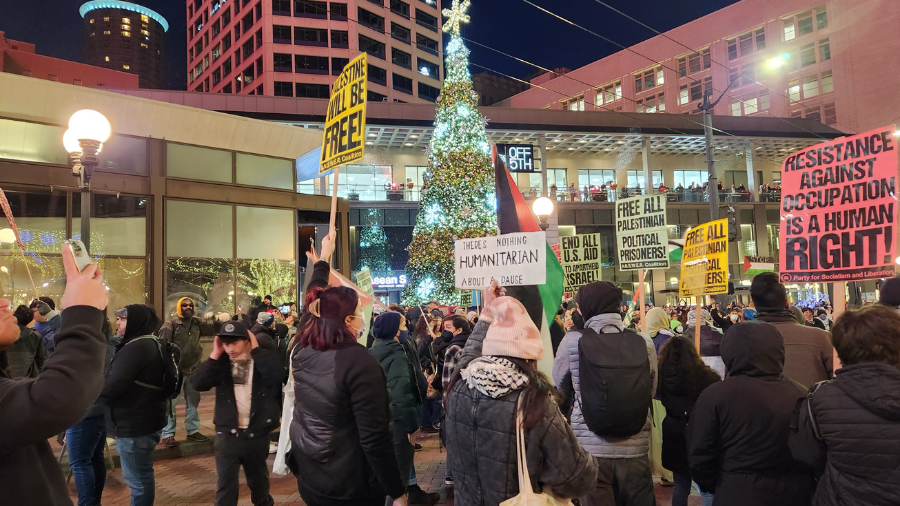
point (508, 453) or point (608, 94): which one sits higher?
point (608, 94)

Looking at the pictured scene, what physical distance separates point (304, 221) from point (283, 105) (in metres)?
12.7

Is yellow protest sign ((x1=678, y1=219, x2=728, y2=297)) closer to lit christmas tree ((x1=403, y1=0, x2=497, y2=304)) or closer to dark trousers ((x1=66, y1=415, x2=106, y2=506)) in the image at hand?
dark trousers ((x1=66, y1=415, x2=106, y2=506))

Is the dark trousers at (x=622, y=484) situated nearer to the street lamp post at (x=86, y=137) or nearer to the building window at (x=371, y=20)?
the street lamp post at (x=86, y=137)

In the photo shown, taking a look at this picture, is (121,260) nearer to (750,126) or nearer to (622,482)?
(622,482)

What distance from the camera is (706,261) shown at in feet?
28.6

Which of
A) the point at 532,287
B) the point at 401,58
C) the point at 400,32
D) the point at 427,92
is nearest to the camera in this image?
the point at 532,287

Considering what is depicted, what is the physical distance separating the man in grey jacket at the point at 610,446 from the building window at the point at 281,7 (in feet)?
215

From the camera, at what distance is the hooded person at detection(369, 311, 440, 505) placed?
593 centimetres

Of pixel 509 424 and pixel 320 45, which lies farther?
pixel 320 45

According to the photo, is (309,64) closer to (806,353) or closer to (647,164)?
(647,164)

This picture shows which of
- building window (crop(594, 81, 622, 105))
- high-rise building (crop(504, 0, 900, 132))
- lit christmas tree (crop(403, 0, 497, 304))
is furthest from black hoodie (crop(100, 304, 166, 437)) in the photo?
building window (crop(594, 81, 622, 105))

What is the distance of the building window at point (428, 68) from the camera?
231 ft

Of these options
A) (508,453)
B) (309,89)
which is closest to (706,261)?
(508,453)

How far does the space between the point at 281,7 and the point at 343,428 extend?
66.3 meters
